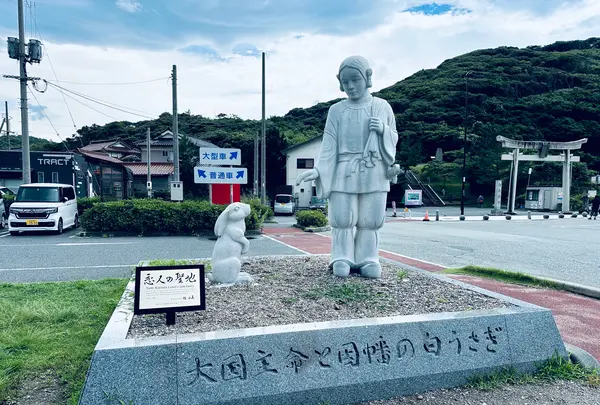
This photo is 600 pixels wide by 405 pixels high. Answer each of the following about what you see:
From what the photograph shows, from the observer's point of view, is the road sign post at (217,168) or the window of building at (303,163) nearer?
the road sign post at (217,168)

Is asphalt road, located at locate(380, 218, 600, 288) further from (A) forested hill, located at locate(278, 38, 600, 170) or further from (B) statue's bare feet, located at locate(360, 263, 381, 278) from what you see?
(A) forested hill, located at locate(278, 38, 600, 170)

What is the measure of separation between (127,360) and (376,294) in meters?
2.47

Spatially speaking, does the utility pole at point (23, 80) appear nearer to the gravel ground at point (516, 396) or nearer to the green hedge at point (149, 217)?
the green hedge at point (149, 217)

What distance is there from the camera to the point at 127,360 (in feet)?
A: 8.25

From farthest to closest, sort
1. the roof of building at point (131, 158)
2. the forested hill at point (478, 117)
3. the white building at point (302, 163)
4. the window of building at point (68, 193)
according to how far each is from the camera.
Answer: the forested hill at point (478, 117) → the roof of building at point (131, 158) → the white building at point (302, 163) → the window of building at point (68, 193)

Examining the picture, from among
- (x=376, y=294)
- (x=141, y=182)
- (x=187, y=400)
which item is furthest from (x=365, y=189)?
(x=141, y=182)

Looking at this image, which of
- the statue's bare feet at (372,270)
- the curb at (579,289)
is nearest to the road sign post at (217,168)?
the statue's bare feet at (372,270)

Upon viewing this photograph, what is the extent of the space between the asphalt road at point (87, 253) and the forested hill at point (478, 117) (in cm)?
2157

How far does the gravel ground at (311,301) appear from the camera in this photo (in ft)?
10.5

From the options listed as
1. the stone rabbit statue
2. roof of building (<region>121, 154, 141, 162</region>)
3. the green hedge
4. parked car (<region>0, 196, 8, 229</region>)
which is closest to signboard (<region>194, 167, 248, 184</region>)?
the green hedge

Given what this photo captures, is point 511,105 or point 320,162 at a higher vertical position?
point 511,105

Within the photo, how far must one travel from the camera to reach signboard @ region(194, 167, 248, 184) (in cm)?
1305

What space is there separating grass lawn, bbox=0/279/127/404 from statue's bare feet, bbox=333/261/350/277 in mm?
2586

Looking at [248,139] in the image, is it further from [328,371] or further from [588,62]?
[588,62]
